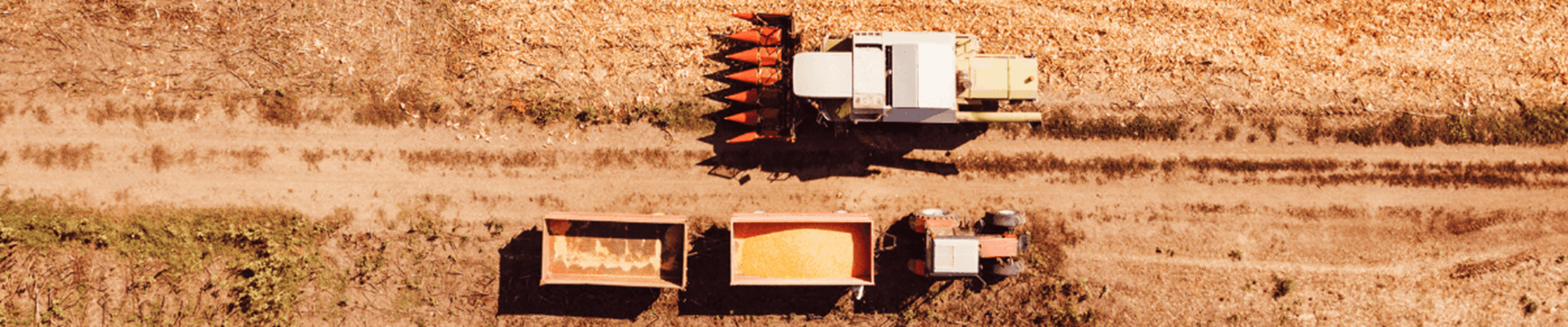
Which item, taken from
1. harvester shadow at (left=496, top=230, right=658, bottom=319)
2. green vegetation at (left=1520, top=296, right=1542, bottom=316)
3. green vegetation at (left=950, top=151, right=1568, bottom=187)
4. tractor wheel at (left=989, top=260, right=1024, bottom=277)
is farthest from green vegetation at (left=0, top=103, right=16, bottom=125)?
green vegetation at (left=1520, top=296, right=1542, bottom=316)

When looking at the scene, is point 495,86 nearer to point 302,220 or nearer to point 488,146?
point 488,146

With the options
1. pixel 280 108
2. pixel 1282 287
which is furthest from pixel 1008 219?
pixel 280 108

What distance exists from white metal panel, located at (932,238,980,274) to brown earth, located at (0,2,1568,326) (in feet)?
4.24

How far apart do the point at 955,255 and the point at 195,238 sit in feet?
41.7

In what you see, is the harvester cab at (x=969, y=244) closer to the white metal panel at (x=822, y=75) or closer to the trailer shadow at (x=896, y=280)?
the trailer shadow at (x=896, y=280)

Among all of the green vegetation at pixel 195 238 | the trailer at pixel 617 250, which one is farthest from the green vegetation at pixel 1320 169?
the green vegetation at pixel 195 238

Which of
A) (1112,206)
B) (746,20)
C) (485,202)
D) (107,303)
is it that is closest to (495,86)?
(485,202)

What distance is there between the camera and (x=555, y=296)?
11.6m

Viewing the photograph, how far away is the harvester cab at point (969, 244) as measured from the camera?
10.2m

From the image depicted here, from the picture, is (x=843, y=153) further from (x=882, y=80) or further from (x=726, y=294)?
(x=726, y=294)

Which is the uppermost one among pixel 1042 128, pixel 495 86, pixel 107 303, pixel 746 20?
pixel 746 20

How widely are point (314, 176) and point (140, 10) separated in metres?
4.23

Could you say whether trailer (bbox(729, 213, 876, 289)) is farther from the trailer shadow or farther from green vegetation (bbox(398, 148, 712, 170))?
green vegetation (bbox(398, 148, 712, 170))

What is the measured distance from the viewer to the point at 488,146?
37.3 ft
